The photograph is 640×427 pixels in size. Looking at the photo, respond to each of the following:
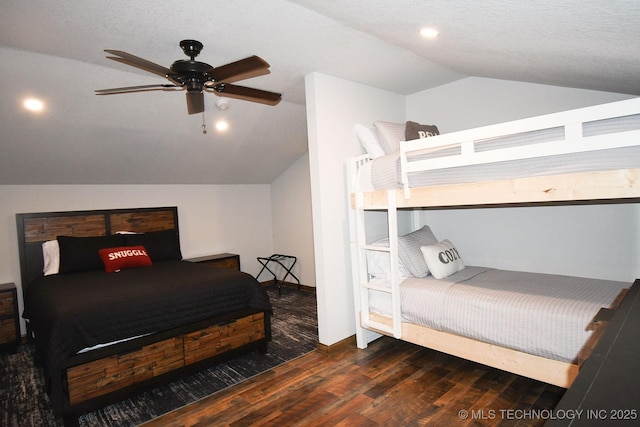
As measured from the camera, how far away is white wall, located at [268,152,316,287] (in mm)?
5160

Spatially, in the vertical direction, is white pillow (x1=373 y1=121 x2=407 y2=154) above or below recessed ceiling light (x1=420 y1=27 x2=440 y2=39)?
below

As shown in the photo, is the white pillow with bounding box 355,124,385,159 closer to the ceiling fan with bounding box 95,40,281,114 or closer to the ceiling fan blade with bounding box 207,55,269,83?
the ceiling fan with bounding box 95,40,281,114

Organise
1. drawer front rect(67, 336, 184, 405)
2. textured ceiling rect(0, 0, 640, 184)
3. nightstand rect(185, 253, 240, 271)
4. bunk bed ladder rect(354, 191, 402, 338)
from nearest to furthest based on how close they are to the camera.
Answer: textured ceiling rect(0, 0, 640, 184), drawer front rect(67, 336, 184, 405), bunk bed ladder rect(354, 191, 402, 338), nightstand rect(185, 253, 240, 271)

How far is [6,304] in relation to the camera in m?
3.33

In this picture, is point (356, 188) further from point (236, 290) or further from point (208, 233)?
point (208, 233)

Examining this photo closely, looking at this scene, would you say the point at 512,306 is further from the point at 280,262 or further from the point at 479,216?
the point at 280,262

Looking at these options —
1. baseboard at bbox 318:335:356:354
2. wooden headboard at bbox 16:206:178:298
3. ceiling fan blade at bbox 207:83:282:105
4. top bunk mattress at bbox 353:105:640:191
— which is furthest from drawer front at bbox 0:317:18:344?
top bunk mattress at bbox 353:105:640:191

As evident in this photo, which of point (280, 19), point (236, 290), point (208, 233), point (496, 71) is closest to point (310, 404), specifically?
point (236, 290)

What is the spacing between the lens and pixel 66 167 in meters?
3.72

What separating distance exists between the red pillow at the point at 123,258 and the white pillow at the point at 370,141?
2612 mm

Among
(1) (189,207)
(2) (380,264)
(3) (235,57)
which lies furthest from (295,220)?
(3) (235,57)

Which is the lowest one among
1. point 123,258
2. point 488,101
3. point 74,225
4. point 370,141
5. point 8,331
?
point 8,331

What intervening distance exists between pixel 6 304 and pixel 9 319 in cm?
15

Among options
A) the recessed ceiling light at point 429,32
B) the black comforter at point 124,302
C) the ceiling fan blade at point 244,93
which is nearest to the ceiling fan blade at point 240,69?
the ceiling fan blade at point 244,93
